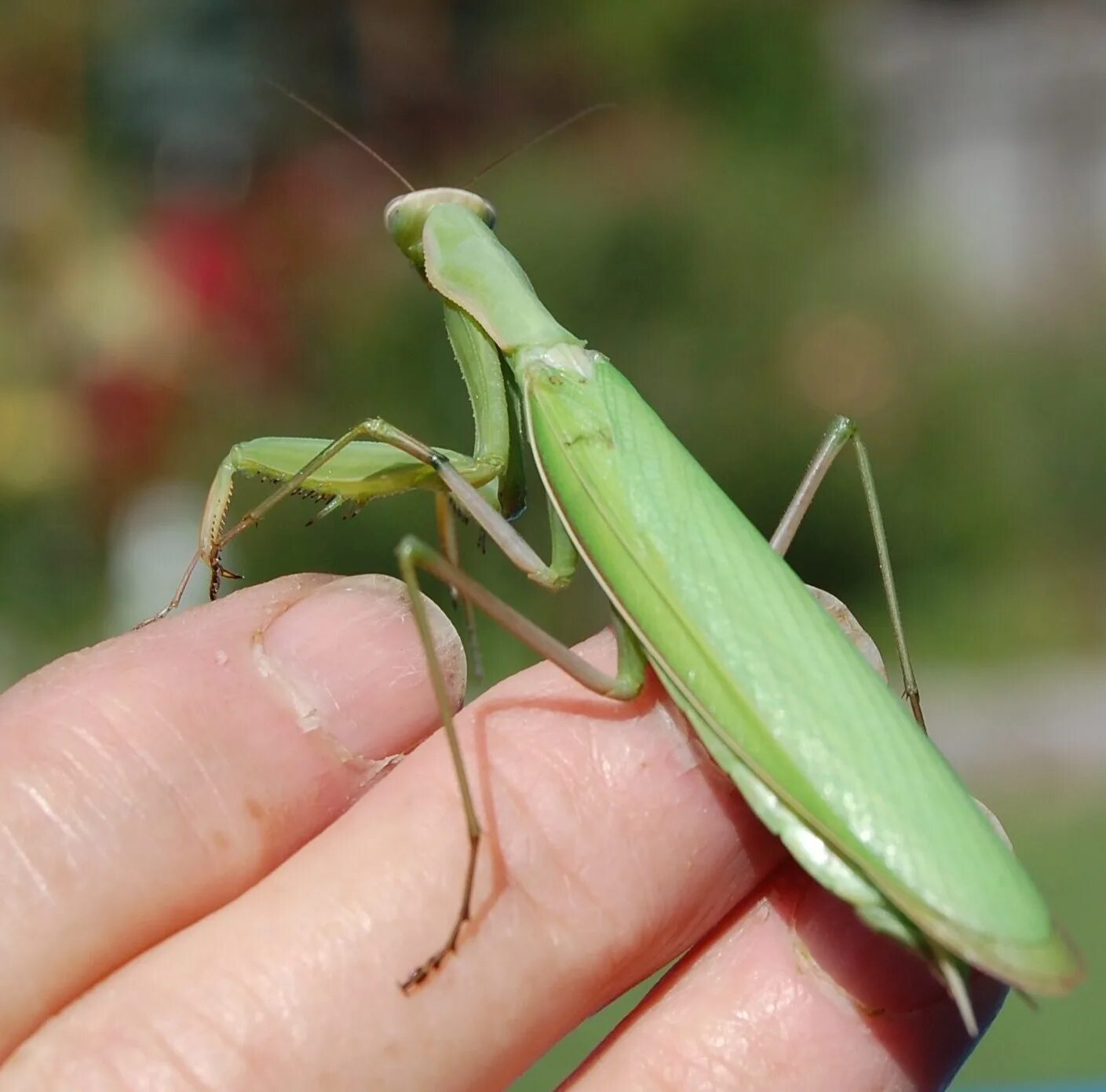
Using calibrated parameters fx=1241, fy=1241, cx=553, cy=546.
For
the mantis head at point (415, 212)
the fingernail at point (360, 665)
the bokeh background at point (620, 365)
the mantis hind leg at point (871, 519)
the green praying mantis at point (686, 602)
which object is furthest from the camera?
the bokeh background at point (620, 365)

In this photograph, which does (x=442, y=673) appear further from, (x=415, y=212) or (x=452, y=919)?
(x=415, y=212)

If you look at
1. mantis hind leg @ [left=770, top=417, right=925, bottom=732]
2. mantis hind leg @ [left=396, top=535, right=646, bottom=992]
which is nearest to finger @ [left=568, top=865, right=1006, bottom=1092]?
mantis hind leg @ [left=396, top=535, right=646, bottom=992]

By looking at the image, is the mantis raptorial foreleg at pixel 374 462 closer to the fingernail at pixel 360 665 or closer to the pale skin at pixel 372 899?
the fingernail at pixel 360 665

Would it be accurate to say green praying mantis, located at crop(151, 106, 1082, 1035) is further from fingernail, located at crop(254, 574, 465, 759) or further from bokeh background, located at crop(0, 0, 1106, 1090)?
bokeh background, located at crop(0, 0, 1106, 1090)

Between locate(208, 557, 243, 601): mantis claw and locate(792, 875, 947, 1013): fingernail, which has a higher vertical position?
locate(208, 557, 243, 601): mantis claw

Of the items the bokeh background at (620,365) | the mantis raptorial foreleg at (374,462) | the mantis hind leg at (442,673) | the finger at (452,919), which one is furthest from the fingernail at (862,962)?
the bokeh background at (620,365)

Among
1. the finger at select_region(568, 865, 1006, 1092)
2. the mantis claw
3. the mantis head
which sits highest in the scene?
the mantis head

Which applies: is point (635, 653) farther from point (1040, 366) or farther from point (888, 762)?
point (1040, 366)
